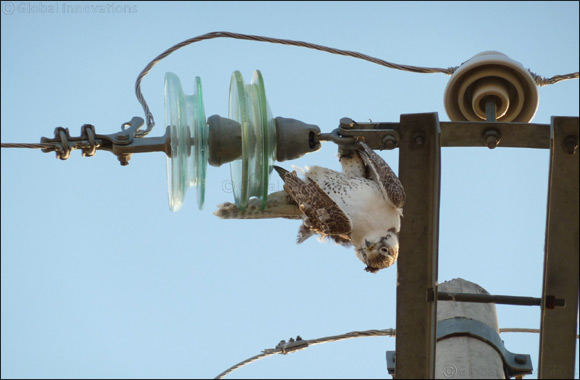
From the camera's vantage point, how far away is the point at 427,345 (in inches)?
228

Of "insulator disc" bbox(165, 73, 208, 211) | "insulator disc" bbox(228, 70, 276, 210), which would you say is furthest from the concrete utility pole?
"insulator disc" bbox(165, 73, 208, 211)

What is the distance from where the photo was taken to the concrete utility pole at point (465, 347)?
6203 mm

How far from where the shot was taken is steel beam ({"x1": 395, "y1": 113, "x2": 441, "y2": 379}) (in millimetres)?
5793

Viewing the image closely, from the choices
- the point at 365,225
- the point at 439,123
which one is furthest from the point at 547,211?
the point at 365,225

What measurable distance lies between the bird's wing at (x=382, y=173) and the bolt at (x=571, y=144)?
0.97 m

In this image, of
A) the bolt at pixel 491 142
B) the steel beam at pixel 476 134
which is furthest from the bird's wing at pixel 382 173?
the bolt at pixel 491 142

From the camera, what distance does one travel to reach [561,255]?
5.96 meters

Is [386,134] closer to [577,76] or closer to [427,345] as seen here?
[427,345]

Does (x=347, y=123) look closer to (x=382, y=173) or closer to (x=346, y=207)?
(x=382, y=173)

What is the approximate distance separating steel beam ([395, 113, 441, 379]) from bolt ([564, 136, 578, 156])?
665 millimetres

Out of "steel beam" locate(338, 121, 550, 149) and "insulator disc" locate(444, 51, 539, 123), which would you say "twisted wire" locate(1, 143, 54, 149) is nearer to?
"steel beam" locate(338, 121, 550, 149)

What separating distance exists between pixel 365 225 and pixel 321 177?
40 centimetres

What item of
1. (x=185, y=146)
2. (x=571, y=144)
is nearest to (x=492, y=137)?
(x=571, y=144)

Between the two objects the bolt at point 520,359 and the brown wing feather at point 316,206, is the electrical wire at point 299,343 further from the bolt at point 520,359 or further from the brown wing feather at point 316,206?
the bolt at point 520,359
